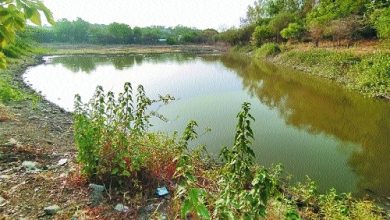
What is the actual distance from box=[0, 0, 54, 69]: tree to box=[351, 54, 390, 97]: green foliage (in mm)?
16114

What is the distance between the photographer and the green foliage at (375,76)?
15.3m

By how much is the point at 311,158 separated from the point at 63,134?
6.15 metres

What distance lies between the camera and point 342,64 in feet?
70.5

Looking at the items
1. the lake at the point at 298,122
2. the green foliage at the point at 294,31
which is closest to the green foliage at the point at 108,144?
the lake at the point at 298,122

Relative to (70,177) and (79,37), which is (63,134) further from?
(79,37)

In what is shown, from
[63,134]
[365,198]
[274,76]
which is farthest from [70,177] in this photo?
[274,76]

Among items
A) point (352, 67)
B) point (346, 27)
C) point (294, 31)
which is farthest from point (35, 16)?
point (294, 31)

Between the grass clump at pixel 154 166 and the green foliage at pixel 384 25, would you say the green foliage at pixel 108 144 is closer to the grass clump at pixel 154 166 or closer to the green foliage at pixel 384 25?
the grass clump at pixel 154 166

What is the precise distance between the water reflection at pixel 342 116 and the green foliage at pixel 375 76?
0.87 meters

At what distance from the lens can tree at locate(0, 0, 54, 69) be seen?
1.57 metres

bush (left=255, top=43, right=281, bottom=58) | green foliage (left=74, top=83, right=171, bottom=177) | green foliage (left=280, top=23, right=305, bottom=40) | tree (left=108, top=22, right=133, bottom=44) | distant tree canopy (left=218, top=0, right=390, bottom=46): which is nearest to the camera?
green foliage (left=74, top=83, right=171, bottom=177)

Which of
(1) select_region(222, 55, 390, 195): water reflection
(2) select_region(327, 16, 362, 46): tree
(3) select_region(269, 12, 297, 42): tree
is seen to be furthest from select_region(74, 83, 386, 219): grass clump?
(3) select_region(269, 12, 297, 42): tree

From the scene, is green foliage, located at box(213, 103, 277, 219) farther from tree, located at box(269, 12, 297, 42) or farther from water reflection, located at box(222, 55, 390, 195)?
tree, located at box(269, 12, 297, 42)

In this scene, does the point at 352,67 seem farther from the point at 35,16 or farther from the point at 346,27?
the point at 35,16
